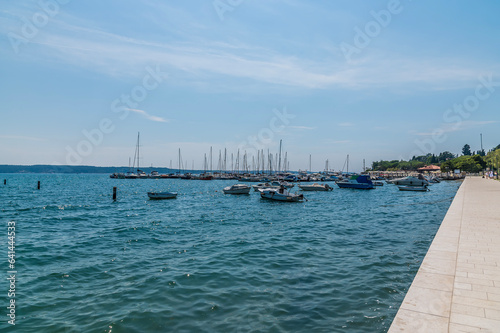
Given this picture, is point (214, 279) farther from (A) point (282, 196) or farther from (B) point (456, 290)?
(A) point (282, 196)

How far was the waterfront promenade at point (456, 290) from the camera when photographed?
4770 millimetres

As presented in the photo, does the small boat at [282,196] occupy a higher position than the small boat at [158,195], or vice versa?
the small boat at [282,196]

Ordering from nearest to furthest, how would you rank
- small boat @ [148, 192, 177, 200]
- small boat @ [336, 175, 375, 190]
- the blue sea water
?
1. the blue sea water
2. small boat @ [148, 192, 177, 200]
3. small boat @ [336, 175, 375, 190]

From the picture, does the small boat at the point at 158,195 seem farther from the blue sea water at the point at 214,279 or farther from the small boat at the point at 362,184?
the small boat at the point at 362,184

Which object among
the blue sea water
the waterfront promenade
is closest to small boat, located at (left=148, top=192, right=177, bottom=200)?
the blue sea water

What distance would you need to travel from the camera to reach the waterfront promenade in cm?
477

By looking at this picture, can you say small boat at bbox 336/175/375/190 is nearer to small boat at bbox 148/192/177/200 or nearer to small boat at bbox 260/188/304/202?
small boat at bbox 260/188/304/202

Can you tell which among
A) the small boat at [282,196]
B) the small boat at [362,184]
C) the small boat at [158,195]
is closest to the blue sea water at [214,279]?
the small boat at [282,196]

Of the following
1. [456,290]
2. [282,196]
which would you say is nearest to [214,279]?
[456,290]

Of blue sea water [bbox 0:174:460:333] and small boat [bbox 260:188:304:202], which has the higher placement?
small boat [bbox 260:188:304:202]

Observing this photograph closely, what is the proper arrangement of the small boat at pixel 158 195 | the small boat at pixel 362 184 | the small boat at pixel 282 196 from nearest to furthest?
1. the small boat at pixel 282 196
2. the small boat at pixel 158 195
3. the small boat at pixel 362 184

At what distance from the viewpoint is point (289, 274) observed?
998cm

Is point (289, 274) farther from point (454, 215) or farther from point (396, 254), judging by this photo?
point (454, 215)

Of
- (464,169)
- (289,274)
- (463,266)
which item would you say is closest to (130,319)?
(289,274)
